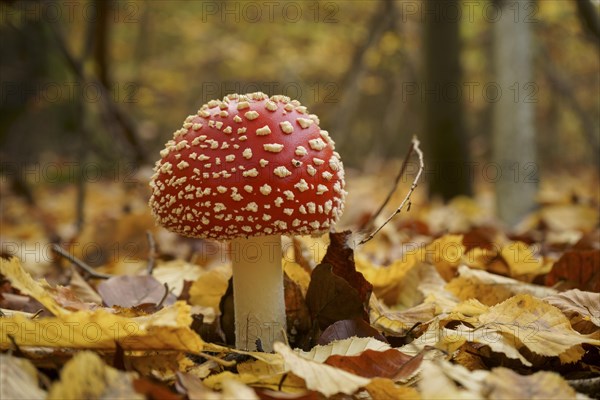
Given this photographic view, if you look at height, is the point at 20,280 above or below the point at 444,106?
below

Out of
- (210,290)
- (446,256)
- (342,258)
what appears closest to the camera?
(342,258)

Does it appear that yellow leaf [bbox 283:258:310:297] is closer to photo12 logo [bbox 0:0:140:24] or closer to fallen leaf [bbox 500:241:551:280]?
fallen leaf [bbox 500:241:551:280]

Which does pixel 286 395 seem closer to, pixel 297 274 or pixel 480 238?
pixel 297 274

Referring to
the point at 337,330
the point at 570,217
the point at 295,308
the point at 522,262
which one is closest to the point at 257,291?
the point at 295,308

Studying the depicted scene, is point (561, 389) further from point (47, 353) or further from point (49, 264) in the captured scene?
point (49, 264)

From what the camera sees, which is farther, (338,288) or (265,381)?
(338,288)

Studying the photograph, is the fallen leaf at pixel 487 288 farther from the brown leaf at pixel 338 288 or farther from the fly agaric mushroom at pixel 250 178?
the fly agaric mushroom at pixel 250 178
